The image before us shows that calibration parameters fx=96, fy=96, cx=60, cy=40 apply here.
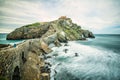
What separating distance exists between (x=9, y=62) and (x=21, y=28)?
51232 mm

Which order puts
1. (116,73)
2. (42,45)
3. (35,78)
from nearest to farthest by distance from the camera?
(35,78)
(116,73)
(42,45)

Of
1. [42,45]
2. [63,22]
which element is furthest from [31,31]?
[42,45]

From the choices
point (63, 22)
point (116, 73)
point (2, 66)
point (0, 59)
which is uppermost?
point (63, 22)

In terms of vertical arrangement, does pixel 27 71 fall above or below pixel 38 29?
below

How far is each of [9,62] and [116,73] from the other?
1056cm

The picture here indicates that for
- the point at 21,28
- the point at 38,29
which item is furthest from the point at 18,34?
the point at 38,29

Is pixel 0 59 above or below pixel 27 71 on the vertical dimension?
above

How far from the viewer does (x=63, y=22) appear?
52.2 m

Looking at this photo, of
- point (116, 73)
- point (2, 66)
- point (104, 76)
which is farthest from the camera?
point (116, 73)

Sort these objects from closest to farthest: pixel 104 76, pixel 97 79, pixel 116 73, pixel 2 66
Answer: pixel 2 66 < pixel 97 79 < pixel 104 76 < pixel 116 73

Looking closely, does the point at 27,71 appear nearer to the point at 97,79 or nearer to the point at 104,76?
the point at 97,79

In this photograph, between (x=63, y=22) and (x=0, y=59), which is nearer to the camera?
(x=0, y=59)

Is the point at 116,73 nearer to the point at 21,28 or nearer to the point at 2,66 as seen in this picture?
the point at 2,66

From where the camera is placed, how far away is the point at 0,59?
6.96 meters
